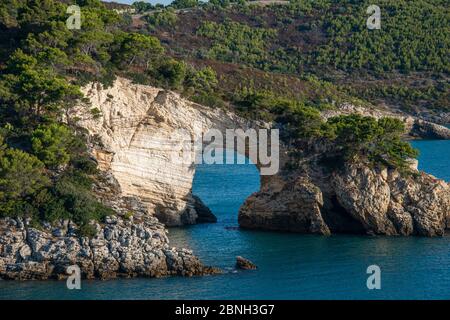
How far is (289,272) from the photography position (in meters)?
46.4

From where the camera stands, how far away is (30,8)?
200 feet

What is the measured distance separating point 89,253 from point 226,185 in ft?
115

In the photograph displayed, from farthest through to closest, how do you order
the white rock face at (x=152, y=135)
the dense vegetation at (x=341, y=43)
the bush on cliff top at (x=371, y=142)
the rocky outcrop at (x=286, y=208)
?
the dense vegetation at (x=341, y=43), the bush on cliff top at (x=371, y=142), the white rock face at (x=152, y=135), the rocky outcrop at (x=286, y=208)

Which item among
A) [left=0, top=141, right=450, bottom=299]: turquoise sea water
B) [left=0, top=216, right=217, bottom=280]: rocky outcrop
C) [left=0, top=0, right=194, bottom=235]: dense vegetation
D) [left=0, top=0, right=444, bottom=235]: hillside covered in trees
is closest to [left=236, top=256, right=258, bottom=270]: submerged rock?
[left=0, top=141, right=450, bottom=299]: turquoise sea water

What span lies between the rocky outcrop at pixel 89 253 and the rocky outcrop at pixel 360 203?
39.0 ft

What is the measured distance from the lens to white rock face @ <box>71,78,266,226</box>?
184ft

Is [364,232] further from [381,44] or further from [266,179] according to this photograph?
[381,44]

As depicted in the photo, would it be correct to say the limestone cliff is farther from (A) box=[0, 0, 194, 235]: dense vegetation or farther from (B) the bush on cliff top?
(A) box=[0, 0, 194, 235]: dense vegetation

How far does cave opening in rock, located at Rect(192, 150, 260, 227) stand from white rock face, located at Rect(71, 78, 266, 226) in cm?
437

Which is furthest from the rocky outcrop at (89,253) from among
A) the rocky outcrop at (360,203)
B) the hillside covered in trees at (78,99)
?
the rocky outcrop at (360,203)

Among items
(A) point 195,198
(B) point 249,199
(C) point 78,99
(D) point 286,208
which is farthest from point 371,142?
(C) point 78,99

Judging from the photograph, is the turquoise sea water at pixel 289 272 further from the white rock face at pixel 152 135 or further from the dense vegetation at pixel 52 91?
the dense vegetation at pixel 52 91

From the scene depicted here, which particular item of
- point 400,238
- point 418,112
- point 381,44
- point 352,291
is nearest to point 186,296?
point 352,291

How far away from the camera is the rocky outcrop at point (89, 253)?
43.8 m
